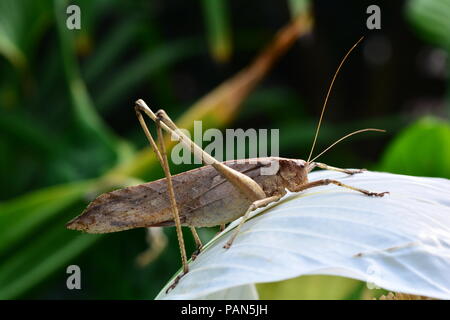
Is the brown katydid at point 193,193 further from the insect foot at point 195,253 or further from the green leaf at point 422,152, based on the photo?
the green leaf at point 422,152

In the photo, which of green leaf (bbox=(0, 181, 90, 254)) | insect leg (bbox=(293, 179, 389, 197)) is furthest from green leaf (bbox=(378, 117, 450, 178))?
green leaf (bbox=(0, 181, 90, 254))

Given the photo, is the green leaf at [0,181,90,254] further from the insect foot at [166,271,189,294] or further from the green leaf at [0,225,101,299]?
the insect foot at [166,271,189,294]

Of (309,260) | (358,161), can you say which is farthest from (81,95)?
(309,260)

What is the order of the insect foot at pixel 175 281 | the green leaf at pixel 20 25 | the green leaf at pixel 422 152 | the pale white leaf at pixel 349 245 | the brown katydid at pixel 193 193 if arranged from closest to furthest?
the pale white leaf at pixel 349 245
the insect foot at pixel 175 281
the brown katydid at pixel 193 193
the green leaf at pixel 422 152
the green leaf at pixel 20 25

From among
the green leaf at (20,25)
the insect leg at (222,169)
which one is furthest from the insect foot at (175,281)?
the green leaf at (20,25)

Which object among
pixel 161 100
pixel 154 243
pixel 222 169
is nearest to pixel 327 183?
pixel 222 169

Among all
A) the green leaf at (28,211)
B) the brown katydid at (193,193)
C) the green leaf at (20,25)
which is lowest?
the green leaf at (28,211)

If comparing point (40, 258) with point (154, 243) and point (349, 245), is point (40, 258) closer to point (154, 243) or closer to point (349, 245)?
point (154, 243)
